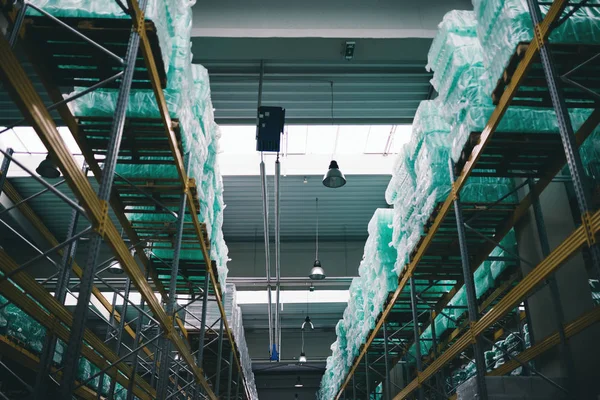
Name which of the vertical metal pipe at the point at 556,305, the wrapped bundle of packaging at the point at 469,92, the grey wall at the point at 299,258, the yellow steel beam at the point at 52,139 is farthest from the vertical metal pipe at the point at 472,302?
the grey wall at the point at 299,258

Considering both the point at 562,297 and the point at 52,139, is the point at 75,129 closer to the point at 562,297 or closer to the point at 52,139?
the point at 52,139

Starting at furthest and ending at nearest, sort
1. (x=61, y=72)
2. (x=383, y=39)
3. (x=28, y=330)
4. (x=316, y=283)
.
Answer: (x=316, y=283) → (x=383, y=39) → (x=28, y=330) → (x=61, y=72)

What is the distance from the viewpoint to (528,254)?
755cm

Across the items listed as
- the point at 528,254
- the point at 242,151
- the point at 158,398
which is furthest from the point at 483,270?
the point at 242,151

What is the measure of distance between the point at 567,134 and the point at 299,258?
14.6m

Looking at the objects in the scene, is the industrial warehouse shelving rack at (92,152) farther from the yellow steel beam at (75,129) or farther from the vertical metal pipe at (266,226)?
the vertical metal pipe at (266,226)

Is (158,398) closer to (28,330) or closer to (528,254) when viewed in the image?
(28,330)

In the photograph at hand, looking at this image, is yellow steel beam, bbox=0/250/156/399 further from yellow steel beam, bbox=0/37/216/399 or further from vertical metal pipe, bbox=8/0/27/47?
vertical metal pipe, bbox=8/0/27/47

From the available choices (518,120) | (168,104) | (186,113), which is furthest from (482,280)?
(168,104)

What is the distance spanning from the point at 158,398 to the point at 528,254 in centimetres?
524

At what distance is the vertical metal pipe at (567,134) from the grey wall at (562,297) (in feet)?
8.92

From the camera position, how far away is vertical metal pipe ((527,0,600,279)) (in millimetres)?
4191

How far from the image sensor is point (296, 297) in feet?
67.1

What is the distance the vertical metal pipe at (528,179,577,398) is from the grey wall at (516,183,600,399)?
0.23 feet
